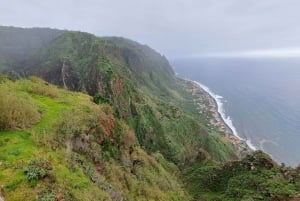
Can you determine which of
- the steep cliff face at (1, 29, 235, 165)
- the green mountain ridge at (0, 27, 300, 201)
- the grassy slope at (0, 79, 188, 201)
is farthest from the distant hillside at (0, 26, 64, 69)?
the grassy slope at (0, 79, 188, 201)

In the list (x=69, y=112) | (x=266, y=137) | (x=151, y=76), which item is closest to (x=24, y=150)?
(x=69, y=112)

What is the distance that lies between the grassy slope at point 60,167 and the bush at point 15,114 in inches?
16.4

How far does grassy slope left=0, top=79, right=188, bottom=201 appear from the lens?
13.6 m

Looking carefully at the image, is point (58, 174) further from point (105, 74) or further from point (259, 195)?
point (105, 74)

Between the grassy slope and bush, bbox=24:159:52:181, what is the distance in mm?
206

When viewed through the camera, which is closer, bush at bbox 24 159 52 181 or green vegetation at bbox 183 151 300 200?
bush at bbox 24 159 52 181

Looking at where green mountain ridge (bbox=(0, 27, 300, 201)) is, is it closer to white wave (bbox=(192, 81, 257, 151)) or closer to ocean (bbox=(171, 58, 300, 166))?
white wave (bbox=(192, 81, 257, 151))

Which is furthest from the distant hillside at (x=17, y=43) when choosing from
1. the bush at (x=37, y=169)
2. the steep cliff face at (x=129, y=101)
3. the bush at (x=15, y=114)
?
the bush at (x=37, y=169)

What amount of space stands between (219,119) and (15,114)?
119 m

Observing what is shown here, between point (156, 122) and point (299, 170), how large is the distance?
4110cm

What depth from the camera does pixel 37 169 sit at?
14.1 m

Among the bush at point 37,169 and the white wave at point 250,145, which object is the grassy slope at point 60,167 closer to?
the bush at point 37,169

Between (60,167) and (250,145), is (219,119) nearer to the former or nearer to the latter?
(250,145)

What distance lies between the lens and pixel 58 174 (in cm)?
1477
